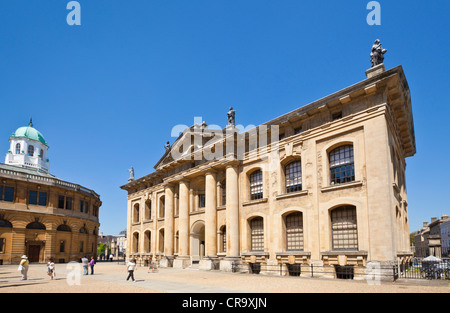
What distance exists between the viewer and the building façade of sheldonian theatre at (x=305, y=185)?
810 inches

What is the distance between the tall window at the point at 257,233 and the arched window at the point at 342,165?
7.42 m

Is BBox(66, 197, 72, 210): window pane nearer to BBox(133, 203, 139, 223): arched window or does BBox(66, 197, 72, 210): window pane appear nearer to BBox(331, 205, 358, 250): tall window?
BBox(133, 203, 139, 223): arched window

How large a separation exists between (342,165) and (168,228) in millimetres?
21343

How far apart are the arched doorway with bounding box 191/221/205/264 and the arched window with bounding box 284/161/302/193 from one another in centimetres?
1108

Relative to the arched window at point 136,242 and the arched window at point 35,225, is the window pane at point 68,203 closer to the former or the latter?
the arched window at point 35,225

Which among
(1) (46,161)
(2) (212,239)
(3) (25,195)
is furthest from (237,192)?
(1) (46,161)

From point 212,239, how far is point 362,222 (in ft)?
46.0

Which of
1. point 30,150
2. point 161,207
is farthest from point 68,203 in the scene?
point 30,150

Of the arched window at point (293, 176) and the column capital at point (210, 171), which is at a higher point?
the column capital at point (210, 171)

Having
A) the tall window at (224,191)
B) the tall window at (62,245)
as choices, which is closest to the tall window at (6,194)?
the tall window at (62,245)

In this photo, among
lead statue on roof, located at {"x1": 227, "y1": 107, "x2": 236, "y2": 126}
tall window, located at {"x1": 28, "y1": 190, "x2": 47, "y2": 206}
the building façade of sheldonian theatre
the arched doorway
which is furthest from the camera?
tall window, located at {"x1": 28, "y1": 190, "x2": 47, "y2": 206}

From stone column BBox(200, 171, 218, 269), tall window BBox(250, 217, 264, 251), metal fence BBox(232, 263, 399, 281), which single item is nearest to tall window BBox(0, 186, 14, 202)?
A: stone column BBox(200, 171, 218, 269)

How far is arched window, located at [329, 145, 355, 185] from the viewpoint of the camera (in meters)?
22.4

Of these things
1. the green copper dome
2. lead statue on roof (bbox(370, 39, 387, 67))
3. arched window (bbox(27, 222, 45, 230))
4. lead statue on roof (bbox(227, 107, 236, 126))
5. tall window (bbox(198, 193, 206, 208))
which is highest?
the green copper dome
